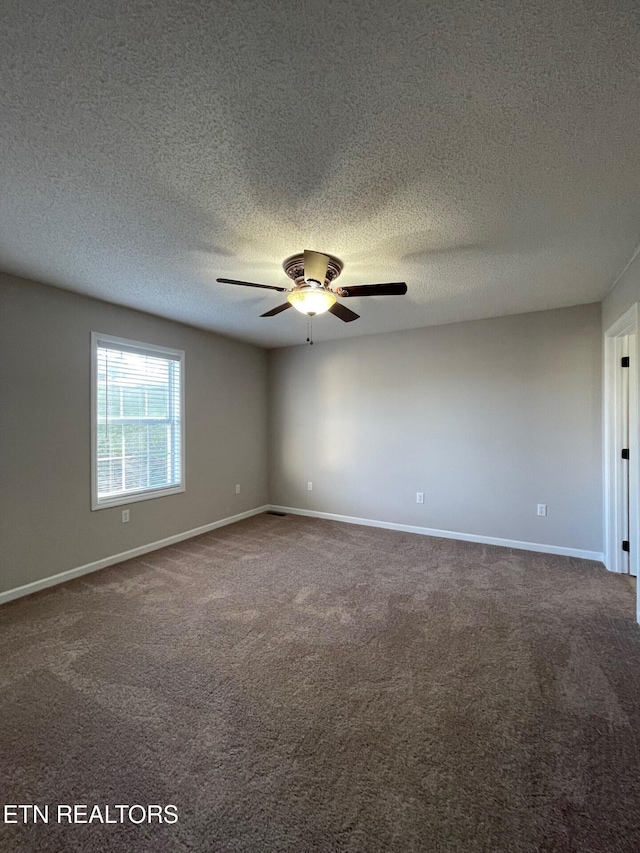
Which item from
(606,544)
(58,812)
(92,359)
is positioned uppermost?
(92,359)

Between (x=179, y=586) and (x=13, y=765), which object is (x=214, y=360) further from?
(x=13, y=765)

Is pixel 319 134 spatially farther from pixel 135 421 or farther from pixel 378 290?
pixel 135 421

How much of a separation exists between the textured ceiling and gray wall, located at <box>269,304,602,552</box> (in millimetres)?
1409

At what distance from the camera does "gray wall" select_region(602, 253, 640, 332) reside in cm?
254

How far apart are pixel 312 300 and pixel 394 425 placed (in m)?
2.60

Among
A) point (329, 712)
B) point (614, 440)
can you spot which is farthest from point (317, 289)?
point (614, 440)

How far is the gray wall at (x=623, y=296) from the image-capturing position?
8.35ft

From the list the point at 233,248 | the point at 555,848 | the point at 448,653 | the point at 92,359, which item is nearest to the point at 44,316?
the point at 92,359

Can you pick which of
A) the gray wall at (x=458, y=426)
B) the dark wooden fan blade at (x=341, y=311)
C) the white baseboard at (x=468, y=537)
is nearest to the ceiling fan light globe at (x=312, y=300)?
the dark wooden fan blade at (x=341, y=311)

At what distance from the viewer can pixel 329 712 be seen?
176cm

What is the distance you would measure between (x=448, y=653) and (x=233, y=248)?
2863 mm

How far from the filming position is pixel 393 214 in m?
2.00

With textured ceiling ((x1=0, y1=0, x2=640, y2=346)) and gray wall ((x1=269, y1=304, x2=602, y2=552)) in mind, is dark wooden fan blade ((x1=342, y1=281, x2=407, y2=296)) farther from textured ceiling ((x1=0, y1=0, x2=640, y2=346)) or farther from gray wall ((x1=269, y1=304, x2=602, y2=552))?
gray wall ((x1=269, y1=304, x2=602, y2=552))


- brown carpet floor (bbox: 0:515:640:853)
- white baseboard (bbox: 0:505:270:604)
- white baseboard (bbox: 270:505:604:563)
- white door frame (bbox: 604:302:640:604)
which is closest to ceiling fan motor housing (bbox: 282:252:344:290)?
brown carpet floor (bbox: 0:515:640:853)
